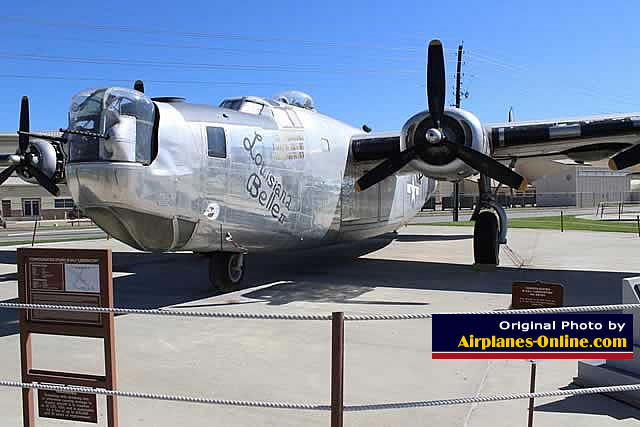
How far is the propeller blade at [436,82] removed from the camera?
11.8 metres

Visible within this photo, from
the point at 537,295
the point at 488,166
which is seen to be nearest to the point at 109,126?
the point at 537,295

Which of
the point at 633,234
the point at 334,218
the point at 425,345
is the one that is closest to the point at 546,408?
the point at 425,345

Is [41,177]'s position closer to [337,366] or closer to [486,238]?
[486,238]

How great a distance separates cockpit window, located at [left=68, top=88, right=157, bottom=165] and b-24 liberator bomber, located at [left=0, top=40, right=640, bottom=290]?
2 centimetres

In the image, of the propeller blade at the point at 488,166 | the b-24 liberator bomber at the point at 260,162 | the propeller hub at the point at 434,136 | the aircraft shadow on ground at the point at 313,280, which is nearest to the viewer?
the b-24 liberator bomber at the point at 260,162

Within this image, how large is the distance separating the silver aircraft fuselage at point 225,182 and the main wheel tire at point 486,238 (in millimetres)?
3392

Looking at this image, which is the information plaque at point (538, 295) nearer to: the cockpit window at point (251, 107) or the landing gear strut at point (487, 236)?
the cockpit window at point (251, 107)

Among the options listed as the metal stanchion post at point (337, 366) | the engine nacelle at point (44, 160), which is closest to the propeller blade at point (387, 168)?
the metal stanchion post at point (337, 366)

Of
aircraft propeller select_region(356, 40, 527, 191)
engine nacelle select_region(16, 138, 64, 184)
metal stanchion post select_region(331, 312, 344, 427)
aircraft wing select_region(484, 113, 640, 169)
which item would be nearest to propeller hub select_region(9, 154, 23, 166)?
engine nacelle select_region(16, 138, 64, 184)

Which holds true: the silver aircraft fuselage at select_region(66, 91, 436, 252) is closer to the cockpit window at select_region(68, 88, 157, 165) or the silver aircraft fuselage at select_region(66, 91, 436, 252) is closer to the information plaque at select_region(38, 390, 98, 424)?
the cockpit window at select_region(68, 88, 157, 165)

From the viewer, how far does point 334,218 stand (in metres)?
13.5

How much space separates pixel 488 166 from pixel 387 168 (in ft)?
6.78

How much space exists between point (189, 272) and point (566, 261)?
10.8 meters

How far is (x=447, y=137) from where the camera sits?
12.0 meters
